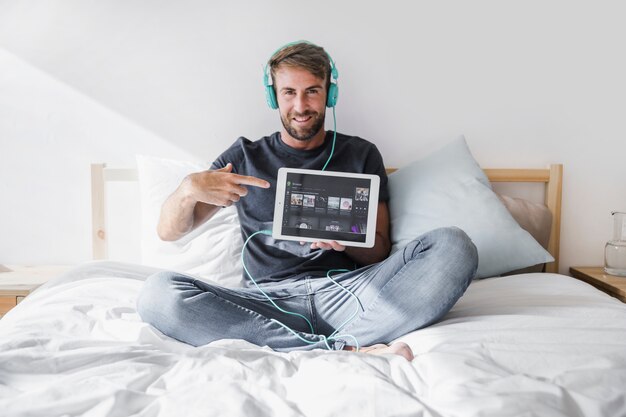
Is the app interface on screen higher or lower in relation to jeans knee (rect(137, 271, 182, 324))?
higher

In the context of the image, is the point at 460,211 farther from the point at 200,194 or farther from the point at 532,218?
the point at 200,194

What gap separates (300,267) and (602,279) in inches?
41.0

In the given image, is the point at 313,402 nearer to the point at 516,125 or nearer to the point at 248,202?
the point at 248,202

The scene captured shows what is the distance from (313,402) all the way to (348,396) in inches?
2.2

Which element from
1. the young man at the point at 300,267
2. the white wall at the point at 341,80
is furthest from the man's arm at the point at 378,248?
the white wall at the point at 341,80

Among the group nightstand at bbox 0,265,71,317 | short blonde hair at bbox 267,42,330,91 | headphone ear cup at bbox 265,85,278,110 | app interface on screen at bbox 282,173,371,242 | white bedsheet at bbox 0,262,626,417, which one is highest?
short blonde hair at bbox 267,42,330,91

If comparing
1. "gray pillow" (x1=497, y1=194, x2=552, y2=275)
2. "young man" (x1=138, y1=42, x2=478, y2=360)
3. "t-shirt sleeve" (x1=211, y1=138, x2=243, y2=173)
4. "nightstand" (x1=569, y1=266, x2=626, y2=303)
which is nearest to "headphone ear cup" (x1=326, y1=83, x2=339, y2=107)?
"young man" (x1=138, y1=42, x2=478, y2=360)

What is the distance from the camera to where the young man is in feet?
4.26

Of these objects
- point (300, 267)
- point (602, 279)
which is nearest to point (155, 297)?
point (300, 267)

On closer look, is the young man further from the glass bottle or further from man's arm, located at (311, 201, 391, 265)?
the glass bottle

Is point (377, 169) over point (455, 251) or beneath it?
over

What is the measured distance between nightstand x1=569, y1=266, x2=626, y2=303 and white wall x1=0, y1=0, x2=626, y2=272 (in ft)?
0.76

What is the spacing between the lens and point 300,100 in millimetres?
1689

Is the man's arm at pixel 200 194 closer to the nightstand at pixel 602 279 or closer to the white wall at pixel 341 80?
the white wall at pixel 341 80
